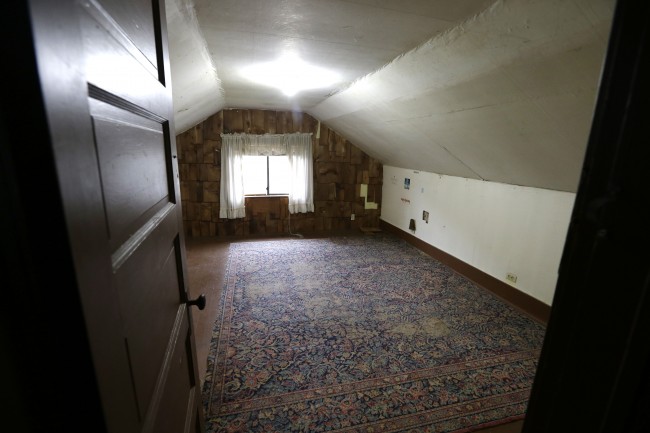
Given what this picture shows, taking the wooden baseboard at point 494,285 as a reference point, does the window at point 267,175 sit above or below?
above

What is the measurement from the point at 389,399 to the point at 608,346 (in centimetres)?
155

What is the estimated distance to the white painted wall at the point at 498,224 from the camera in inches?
101

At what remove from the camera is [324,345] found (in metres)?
2.21

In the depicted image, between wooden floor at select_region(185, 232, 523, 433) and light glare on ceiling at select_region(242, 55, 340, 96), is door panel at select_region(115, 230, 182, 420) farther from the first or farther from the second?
light glare on ceiling at select_region(242, 55, 340, 96)

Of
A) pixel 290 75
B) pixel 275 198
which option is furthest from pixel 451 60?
pixel 275 198

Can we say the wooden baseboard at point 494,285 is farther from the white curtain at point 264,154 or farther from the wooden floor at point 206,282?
the white curtain at point 264,154

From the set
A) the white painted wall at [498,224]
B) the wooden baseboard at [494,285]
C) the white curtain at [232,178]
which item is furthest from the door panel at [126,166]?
the white curtain at [232,178]

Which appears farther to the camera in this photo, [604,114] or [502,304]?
[502,304]

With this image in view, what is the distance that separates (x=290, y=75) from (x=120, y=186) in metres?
2.53

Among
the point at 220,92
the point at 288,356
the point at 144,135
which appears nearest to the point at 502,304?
the point at 288,356

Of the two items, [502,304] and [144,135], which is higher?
[144,135]

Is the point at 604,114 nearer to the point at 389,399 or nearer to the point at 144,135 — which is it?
the point at 144,135

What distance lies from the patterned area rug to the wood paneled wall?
72.9 inches

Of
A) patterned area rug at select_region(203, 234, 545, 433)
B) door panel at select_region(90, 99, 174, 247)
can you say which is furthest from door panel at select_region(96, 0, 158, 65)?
patterned area rug at select_region(203, 234, 545, 433)
